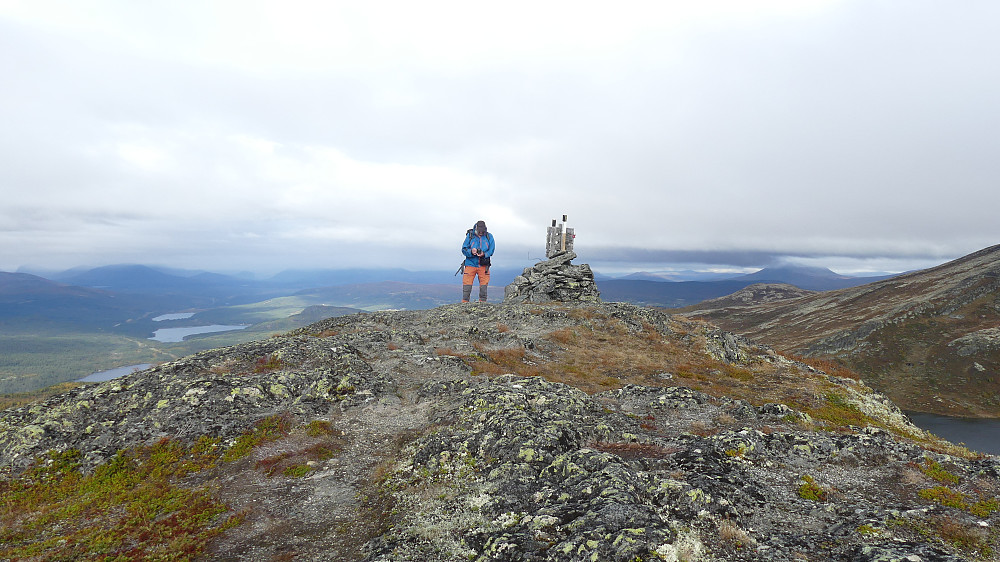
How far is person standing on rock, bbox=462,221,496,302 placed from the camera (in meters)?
43.2

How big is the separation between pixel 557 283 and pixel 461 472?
3849 cm

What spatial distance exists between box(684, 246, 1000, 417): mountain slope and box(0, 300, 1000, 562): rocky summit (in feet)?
460

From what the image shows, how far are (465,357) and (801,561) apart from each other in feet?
60.1

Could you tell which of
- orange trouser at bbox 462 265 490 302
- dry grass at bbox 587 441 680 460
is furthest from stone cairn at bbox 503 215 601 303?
dry grass at bbox 587 441 680 460

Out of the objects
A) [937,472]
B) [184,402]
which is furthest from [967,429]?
[184,402]

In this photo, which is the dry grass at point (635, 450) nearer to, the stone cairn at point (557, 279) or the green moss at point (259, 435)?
the green moss at point (259, 435)

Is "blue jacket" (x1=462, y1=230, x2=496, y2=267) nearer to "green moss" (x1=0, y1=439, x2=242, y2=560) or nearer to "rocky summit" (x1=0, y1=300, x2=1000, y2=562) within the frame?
"rocky summit" (x1=0, y1=300, x2=1000, y2=562)

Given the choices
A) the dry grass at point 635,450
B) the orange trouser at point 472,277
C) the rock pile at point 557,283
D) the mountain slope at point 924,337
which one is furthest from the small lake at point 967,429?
the dry grass at point 635,450

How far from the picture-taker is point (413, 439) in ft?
49.3

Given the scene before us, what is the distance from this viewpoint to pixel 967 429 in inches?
3716

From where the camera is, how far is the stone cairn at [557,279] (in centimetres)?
4803

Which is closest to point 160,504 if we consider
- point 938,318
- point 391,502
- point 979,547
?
point 391,502

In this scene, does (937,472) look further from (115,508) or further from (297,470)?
(115,508)

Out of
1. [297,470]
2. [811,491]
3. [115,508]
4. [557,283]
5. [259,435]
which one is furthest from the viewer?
[557,283]
